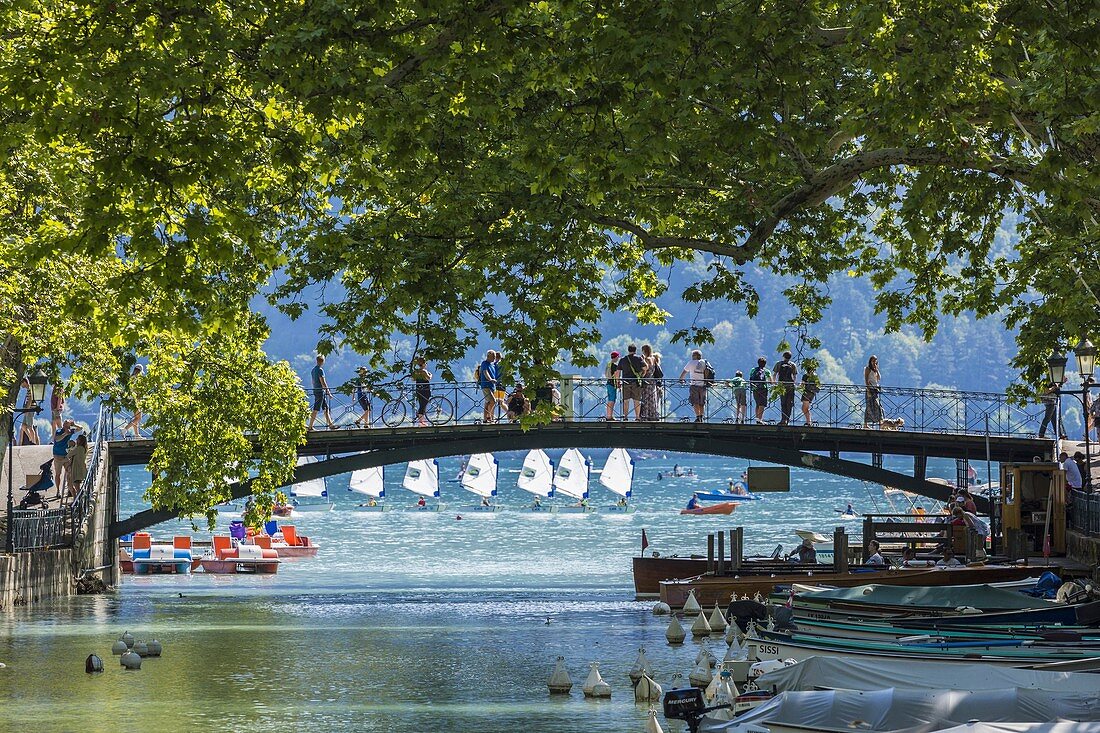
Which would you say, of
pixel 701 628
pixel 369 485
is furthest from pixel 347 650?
pixel 369 485

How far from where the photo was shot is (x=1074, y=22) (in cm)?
1462

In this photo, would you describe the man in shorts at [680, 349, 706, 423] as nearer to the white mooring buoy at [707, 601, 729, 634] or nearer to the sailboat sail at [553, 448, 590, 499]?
the white mooring buoy at [707, 601, 729, 634]

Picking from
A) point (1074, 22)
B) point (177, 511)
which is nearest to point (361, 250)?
point (1074, 22)

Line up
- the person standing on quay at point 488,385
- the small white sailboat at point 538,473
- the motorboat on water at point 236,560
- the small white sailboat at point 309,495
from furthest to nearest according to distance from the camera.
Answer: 1. the small white sailboat at point 309,495
2. the small white sailboat at point 538,473
3. the motorboat on water at point 236,560
4. the person standing on quay at point 488,385

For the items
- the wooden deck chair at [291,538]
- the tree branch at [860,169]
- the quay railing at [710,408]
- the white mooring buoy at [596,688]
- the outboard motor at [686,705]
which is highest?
the tree branch at [860,169]

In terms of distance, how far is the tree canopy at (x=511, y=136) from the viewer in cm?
1391

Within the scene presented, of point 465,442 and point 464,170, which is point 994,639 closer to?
point 464,170

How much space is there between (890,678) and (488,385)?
915 inches

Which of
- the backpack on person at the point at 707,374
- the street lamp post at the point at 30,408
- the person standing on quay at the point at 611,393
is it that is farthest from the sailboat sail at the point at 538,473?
the street lamp post at the point at 30,408

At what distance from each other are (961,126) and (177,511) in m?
29.0

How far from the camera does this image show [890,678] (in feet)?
53.0

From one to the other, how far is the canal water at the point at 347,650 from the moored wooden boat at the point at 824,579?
133cm

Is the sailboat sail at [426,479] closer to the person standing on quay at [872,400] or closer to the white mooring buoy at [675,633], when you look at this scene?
the person standing on quay at [872,400]

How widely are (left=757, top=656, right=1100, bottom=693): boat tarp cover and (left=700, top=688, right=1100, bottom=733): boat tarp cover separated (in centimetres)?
181
